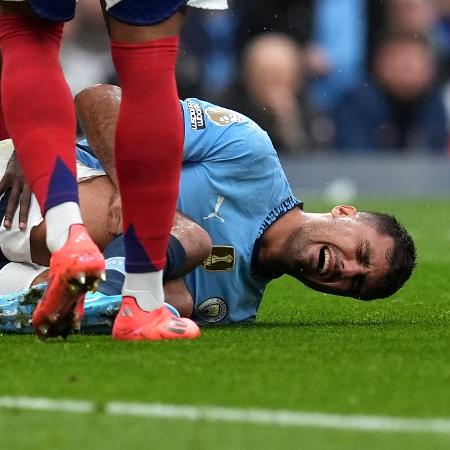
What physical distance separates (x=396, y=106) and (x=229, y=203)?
8.97 meters

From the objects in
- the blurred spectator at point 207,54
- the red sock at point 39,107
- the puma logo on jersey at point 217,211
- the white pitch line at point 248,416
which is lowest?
the blurred spectator at point 207,54

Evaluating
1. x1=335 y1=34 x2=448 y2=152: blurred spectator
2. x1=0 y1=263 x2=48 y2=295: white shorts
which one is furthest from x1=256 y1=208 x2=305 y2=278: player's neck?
x1=335 y1=34 x2=448 y2=152: blurred spectator

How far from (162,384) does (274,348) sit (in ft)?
2.26

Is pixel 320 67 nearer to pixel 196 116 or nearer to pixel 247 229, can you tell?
pixel 196 116

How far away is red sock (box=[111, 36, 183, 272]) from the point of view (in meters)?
3.62

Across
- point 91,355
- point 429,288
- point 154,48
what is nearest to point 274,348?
point 91,355

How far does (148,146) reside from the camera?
3648 millimetres

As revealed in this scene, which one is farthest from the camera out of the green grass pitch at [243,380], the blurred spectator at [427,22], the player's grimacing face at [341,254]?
the blurred spectator at [427,22]

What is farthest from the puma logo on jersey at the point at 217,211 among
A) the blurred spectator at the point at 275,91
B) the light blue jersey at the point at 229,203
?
the blurred spectator at the point at 275,91

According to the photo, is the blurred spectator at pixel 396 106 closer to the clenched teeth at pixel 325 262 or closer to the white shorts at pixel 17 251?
the clenched teeth at pixel 325 262

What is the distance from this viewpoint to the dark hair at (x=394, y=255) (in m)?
4.64

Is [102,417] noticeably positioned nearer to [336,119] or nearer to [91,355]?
[91,355]

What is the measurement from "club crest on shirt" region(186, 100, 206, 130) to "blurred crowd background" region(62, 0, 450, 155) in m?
7.34

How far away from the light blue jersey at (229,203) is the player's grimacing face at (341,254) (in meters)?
0.14
